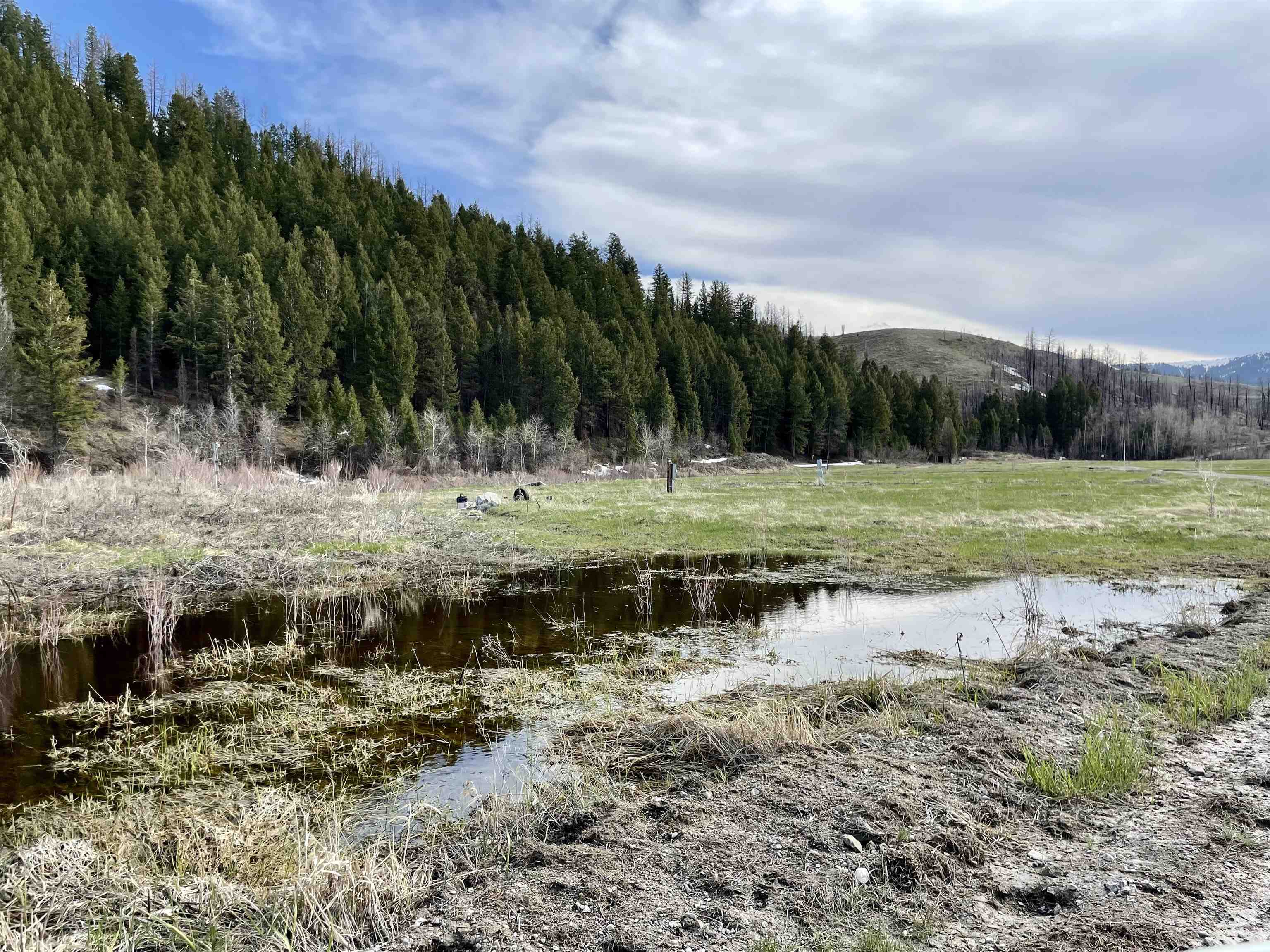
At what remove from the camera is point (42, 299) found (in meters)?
55.8

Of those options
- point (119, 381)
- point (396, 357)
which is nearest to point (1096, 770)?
point (119, 381)

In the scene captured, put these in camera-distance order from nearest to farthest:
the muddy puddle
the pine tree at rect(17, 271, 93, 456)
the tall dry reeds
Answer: the muddy puddle, the tall dry reeds, the pine tree at rect(17, 271, 93, 456)

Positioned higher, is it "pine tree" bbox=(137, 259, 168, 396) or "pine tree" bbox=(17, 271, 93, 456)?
"pine tree" bbox=(137, 259, 168, 396)

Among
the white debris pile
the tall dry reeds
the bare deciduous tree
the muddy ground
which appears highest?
the bare deciduous tree

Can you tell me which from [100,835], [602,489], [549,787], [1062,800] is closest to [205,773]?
[100,835]

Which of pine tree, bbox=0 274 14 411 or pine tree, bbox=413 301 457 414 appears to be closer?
pine tree, bbox=0 274 14 411

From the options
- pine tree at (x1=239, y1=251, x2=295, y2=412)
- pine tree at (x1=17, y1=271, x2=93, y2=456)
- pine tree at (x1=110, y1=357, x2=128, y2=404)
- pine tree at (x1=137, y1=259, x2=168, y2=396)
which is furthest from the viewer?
pine tree at (x1=137, y1=259, x2=168, y2=396)

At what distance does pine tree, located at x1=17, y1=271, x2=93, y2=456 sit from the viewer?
166 ft

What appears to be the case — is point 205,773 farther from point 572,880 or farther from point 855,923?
point 855,923

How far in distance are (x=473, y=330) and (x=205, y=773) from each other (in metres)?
85.2

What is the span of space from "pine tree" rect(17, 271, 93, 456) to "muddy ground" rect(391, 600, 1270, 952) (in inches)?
2396

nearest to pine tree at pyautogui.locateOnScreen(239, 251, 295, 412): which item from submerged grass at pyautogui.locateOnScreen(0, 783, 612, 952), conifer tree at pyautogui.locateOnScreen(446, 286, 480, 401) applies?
conifer tree at pyautogui.locateOnScreen(446, 286, 480, 401)

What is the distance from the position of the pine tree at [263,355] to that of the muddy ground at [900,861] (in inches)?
2720

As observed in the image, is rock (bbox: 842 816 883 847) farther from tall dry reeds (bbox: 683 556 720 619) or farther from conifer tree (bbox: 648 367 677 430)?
conifer tree (bbox: 648 367 677 430)
